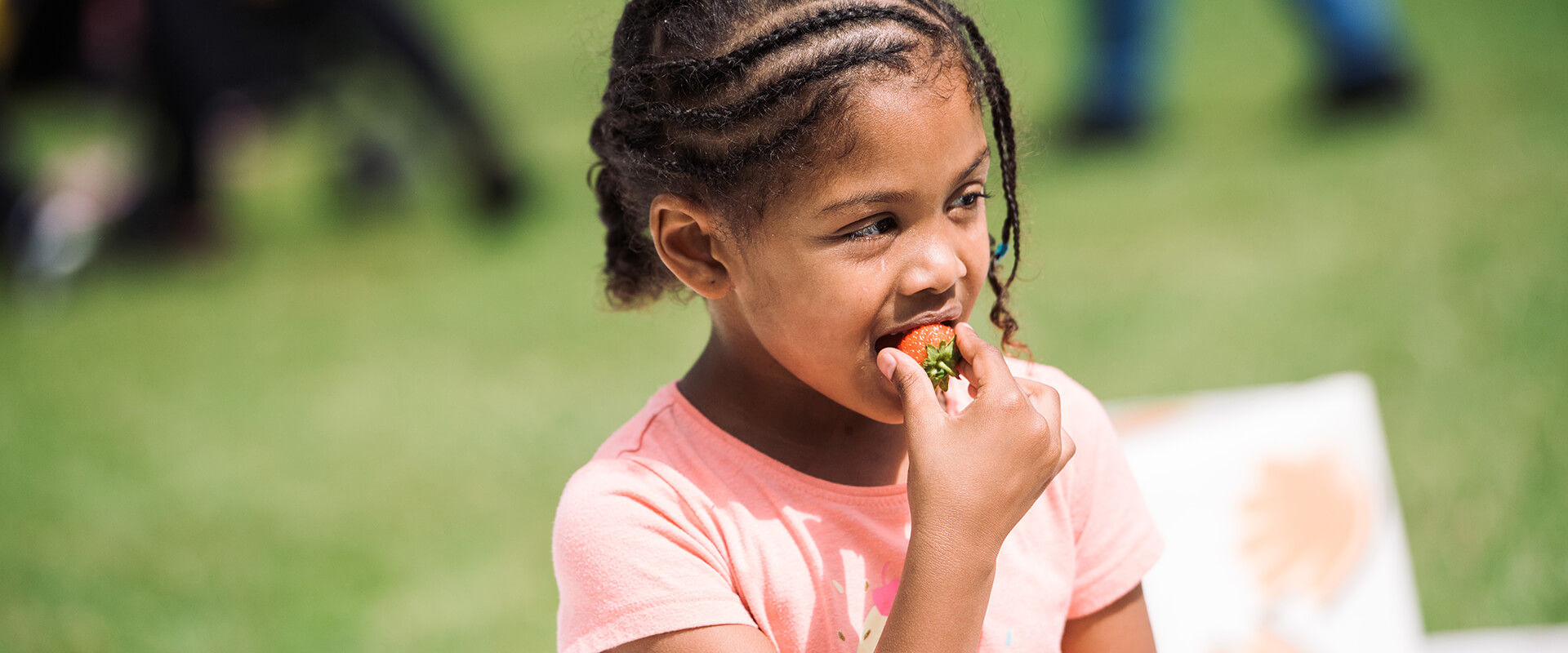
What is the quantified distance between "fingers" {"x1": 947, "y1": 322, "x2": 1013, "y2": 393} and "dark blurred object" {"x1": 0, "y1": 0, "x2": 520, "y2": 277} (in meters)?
5.55

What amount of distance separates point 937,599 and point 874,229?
0.41 m

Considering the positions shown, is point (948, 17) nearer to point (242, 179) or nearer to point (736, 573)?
point (736, 573)

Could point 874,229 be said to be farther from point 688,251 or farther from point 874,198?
point 688,251

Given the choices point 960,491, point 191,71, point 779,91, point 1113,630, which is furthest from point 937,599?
point 191,71

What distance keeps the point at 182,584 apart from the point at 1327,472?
3074 mm

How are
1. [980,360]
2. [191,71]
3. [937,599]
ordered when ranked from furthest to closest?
[191,71]
[980,360]
[937,599]

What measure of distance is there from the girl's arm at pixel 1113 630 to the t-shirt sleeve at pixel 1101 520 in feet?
0.07

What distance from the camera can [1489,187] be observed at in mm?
5098

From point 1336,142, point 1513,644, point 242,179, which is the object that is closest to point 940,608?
point 1513,644

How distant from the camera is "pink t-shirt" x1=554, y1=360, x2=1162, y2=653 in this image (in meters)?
1.46

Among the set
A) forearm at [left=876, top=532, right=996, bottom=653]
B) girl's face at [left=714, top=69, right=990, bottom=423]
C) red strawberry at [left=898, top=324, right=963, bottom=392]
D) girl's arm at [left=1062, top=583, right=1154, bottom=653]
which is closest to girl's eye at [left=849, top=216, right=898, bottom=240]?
girl's face at [left=714, top=69, right=990, bottom=423]

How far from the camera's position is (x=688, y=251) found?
161 centimetres

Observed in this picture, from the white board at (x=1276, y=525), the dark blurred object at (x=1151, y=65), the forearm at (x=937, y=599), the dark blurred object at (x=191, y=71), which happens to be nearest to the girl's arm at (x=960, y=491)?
the forearm at (x=937, y=599)

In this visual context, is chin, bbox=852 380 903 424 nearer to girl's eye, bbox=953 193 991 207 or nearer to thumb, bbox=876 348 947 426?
thumb, bbox=876 348 947 426
